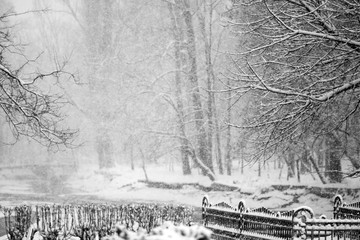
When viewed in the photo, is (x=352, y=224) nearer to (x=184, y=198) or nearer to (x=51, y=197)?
(x=184, y=198)

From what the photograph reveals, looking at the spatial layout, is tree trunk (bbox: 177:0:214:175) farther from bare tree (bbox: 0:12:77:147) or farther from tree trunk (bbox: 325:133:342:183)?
bare tree (bbox: 0:12:77:147)

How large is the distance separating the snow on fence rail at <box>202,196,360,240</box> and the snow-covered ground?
22.0 ft

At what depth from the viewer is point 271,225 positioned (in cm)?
999

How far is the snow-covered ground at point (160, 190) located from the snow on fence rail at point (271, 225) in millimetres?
6693

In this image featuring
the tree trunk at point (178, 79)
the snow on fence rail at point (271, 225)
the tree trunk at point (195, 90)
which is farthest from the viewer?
the tree trunk at point (195, 90)

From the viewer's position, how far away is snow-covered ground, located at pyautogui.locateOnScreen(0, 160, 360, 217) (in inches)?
698

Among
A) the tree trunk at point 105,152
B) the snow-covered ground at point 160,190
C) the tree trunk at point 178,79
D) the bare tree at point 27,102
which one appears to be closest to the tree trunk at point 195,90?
the tree trunk at point 178,79

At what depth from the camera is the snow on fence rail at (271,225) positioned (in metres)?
8.52

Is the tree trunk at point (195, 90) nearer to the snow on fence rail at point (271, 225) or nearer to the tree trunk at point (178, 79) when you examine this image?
the tree trunk at point (178, 79)

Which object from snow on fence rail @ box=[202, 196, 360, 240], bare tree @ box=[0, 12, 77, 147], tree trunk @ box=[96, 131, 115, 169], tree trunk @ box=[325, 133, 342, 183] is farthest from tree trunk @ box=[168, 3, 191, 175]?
bare tree @ box=[0, 12, 77, 147]

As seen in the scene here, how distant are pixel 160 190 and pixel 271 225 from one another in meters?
14.7

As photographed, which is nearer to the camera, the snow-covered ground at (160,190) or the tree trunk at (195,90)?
the snow-covered ground at (160,190)

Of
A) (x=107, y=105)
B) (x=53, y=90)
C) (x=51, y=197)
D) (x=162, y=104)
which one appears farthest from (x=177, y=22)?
(x=53, y=90)

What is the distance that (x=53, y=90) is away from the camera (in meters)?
47.1
